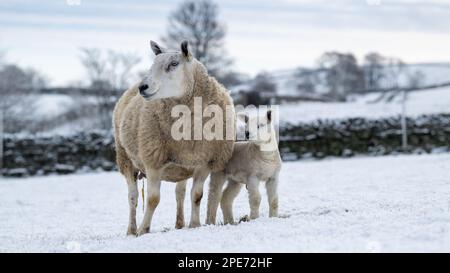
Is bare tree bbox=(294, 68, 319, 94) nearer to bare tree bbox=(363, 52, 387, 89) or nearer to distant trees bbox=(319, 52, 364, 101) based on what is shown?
distant trees bbox=(319, 52, 364, 101)

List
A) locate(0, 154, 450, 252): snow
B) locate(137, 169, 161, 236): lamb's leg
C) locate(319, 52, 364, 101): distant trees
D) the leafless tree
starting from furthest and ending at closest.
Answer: locate(319, 52, 364, 101): distant trees < the leafless tree < locate(137, 169, 161, 236): lamb's leg < locate(0, 154, 450, 252): snow

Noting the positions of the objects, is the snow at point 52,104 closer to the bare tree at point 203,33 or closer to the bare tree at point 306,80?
the bare tree at point 203,33

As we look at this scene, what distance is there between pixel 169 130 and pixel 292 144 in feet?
54.3

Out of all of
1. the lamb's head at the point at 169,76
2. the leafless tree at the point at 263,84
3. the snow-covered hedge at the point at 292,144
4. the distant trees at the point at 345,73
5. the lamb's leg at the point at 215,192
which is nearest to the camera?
the lamb's head at the point at 169,76

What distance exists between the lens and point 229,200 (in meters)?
8.11

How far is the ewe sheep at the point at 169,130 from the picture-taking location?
22.8 ft

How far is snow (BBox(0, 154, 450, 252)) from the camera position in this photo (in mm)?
5426

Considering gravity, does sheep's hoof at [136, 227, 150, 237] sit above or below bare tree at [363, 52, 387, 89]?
below

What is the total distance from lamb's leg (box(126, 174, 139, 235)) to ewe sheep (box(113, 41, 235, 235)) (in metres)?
0.63

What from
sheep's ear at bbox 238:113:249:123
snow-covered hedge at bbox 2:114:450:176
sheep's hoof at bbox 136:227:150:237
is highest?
sheep's ear at bbox 238:113:249:123

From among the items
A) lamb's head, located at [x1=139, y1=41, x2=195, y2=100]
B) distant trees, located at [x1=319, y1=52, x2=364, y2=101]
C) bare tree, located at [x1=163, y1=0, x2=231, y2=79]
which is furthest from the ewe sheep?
distant trees, located at [x1=319, y1=52, x2=364, y2=101]

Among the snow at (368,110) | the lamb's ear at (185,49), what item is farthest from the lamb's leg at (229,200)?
the snow at (368,110)
